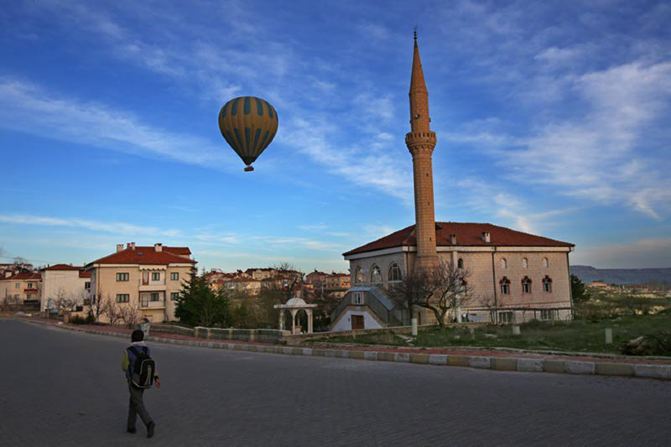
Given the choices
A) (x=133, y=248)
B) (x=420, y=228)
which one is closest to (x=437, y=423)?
(x=420, y=228)

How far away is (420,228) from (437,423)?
34.0m

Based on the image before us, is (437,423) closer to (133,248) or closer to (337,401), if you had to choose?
(337,401)

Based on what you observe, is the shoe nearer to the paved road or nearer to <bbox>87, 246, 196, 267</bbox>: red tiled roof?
the paved road

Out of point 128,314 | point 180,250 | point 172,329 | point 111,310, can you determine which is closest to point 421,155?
point 172,329

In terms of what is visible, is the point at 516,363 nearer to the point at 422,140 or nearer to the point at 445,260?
the point at 445,260

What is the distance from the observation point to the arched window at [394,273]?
135ft

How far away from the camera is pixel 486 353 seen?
14.1 m

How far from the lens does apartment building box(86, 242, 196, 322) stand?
2029 inches

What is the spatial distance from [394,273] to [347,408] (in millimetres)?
34224

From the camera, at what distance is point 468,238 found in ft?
146

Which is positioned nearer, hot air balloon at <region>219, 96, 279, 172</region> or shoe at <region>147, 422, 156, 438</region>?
→ shoe at <region>147, 422, 156, 438</region>

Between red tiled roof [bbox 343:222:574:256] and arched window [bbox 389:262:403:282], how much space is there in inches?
65.4

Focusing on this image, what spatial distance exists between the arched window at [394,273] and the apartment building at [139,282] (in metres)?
22.0

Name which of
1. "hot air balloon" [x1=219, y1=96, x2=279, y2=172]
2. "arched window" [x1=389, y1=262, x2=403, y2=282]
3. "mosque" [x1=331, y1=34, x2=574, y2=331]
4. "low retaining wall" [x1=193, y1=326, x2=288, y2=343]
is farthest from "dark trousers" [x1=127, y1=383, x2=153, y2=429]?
"arched window" [x1=389, y1=262, x2=403, y2=282]
